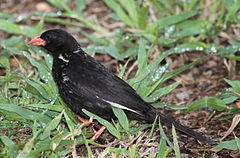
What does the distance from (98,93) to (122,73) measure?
2.39ft

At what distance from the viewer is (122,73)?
520cm

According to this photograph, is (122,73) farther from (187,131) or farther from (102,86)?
(187,131)

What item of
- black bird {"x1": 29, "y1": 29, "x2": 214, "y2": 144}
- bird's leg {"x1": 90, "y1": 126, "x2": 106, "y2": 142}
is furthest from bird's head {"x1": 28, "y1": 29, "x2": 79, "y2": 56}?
bird's leg {"x1": 90, "y1": 126, "x2": 106, "y2": 142}

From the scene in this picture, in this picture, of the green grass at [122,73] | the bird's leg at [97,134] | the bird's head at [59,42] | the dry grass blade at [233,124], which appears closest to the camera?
the green grass at [122,73]

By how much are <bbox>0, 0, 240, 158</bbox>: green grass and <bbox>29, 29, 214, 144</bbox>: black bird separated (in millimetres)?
108

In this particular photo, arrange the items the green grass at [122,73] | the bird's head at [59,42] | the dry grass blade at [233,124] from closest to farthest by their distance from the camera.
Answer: the green grass at [122,73] < the dry grass blade at [233,124] < the bird's head at [59,42]

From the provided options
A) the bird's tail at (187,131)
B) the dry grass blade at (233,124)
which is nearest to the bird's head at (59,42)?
the bird's tail at (187,131)

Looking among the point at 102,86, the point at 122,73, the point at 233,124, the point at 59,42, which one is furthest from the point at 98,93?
the point at 233,124

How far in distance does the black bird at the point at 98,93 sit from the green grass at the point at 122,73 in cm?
11

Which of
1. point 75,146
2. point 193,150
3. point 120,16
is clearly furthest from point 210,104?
point 120,16

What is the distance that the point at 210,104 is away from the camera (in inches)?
198

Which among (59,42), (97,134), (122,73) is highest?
(59,42)

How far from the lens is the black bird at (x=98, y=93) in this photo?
4.52 metres

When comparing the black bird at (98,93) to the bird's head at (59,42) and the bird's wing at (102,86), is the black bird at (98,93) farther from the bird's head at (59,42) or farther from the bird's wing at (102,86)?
the bird's head at (59,42)
